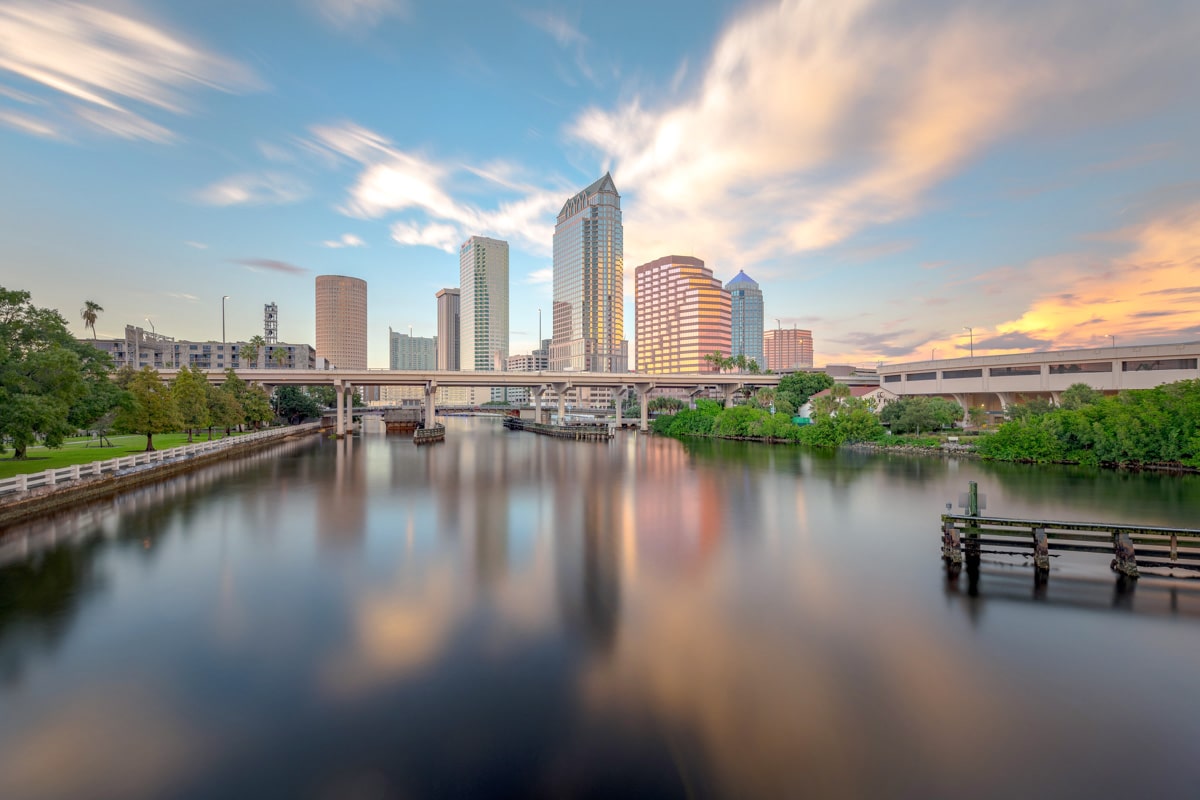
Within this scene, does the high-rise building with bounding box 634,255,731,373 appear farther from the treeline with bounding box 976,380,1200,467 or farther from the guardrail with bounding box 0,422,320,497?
the guardrail with bounding box 0,422,320,497

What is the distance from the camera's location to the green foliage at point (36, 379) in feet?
65.3

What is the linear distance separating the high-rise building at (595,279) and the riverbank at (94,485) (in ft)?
437

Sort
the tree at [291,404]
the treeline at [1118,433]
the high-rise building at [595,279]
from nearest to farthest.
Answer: the treeline at [1118,433], the tree at [291,404], the high-rise building at [595,279]

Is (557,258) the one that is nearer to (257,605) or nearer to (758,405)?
(758,405)

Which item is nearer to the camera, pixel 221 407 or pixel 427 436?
pixel 221 407

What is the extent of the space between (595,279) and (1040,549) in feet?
537

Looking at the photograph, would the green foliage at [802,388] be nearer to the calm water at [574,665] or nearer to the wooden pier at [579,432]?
the wooden pier at [579,432]

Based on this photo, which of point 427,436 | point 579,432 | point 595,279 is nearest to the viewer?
point 427,436

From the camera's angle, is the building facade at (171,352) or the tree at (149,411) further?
the building facade at (171,352)

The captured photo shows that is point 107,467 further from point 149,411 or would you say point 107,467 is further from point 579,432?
point 579,432

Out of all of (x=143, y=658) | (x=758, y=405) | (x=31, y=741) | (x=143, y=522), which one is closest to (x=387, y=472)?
(x=143, y=522)

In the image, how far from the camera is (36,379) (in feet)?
73.8

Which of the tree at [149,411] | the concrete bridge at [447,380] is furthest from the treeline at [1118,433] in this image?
the tree at [149,411]

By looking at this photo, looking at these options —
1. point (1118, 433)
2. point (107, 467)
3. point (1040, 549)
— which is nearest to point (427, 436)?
point (107, 467)
